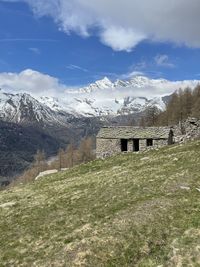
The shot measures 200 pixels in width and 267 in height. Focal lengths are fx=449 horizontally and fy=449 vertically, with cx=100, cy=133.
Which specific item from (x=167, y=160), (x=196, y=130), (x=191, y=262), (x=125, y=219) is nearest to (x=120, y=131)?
(x=196, y=130)

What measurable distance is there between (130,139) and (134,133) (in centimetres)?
134

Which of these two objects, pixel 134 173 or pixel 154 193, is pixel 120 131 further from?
pixel 154 193

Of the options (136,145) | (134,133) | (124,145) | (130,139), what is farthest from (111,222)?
(124,145)

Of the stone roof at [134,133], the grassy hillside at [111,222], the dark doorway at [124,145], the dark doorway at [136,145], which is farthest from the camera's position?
the dark doorway at [124,145]

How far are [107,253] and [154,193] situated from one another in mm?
10051

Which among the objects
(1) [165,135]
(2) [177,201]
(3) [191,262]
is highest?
(1) [165,135]

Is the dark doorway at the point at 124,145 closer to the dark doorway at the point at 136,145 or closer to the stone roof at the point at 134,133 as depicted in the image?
the stone roof at the point at 134,133

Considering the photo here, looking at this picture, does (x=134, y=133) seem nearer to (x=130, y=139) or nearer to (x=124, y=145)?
A: (x=130, y=139)

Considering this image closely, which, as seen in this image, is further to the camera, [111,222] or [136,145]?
[136,145]

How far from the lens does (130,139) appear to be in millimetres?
77938

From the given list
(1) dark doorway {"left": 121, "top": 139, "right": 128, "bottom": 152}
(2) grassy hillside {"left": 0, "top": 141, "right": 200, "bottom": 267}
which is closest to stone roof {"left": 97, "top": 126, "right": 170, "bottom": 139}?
(1) dark doorway {"left": 121, "top": 139, "right": 128, "bottom": 152}

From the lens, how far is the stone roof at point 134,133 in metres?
76.6

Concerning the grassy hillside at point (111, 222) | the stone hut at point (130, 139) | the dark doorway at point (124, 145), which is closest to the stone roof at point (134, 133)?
the stone hut at point (130, 139)

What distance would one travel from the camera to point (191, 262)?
89.6 feet
